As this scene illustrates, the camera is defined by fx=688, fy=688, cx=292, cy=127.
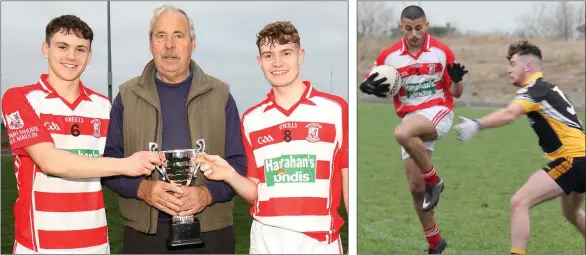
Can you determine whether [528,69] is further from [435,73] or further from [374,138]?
[374,138]

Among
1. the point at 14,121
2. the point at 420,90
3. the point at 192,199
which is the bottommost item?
the point at 192,199

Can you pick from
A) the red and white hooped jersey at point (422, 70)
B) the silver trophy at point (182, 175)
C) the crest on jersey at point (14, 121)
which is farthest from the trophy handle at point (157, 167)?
the red and white hooped jersey at point (422, 70)

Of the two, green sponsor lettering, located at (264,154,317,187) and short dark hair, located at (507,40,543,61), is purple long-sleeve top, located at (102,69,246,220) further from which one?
short dark hair, located at (507,40,543,61)

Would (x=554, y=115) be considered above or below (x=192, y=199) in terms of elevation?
above

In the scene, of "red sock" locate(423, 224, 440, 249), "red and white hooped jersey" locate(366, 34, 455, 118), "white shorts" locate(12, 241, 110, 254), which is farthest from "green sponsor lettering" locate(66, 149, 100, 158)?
"red sock" locate(423, 224, 440, 249)

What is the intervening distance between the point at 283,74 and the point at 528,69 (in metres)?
1.45

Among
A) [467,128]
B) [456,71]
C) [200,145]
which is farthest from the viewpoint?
[456,71]

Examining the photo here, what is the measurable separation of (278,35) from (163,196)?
3.05ft

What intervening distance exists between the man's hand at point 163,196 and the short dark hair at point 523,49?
204 centimetres

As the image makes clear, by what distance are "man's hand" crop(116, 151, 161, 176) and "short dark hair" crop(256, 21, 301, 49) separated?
761 mm

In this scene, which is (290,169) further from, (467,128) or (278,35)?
(467,128)

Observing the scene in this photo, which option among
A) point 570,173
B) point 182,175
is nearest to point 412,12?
point 570,173

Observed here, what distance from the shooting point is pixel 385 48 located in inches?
157

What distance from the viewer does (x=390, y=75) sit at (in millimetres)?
3803
